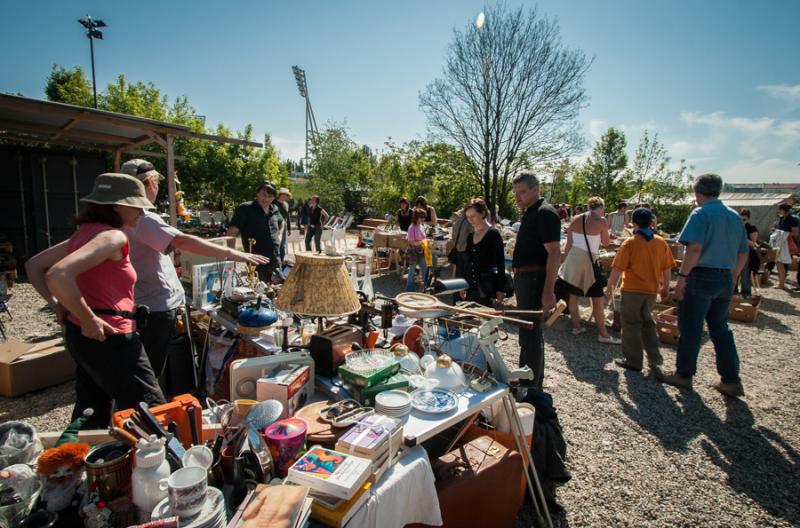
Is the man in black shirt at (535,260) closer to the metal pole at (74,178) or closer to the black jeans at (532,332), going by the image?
the black jeans at (532,332)

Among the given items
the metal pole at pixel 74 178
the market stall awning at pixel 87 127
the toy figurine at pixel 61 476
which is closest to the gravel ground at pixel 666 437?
the toy figurine at pixel 61 476

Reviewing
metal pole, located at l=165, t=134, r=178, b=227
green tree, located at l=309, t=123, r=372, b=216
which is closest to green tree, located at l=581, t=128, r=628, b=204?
green tree, located at l=309, t=123, r=372, b=216

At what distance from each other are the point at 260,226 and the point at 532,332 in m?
3.41

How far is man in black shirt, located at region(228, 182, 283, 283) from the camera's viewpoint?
4863 millimetres

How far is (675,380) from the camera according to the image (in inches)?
161

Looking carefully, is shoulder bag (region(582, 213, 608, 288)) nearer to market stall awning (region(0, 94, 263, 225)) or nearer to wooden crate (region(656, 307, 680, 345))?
wooden crate (region(656, 307, 680, 345))

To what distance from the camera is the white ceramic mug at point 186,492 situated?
1144 mm

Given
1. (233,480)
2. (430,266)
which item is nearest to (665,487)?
(233,480)

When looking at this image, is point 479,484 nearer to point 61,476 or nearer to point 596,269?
point 61,476

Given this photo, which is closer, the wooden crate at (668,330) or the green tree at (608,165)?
the wooden crate at (668,330)

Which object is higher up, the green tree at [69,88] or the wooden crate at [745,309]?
the green tree at [69,88]

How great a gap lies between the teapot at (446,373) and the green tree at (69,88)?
23.3 m

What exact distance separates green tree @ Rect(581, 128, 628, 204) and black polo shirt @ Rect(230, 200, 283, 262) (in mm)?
26107

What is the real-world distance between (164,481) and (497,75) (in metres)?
19.6
